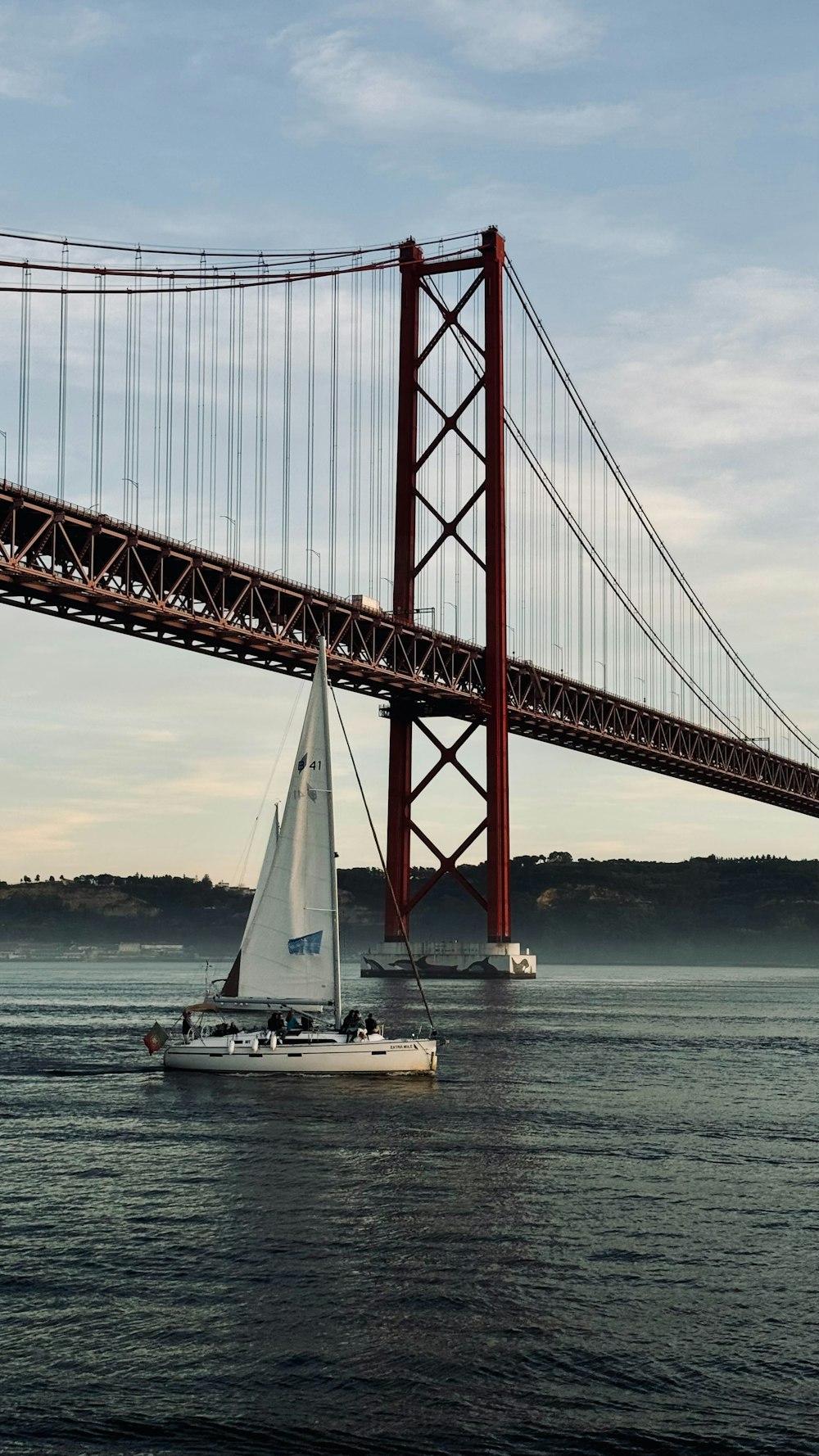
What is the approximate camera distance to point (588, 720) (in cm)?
9719

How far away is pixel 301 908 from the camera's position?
37.8 meters

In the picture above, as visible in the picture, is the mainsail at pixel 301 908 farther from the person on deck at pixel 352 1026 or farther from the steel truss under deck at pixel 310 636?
the steel truss under deck at pixel 310 636

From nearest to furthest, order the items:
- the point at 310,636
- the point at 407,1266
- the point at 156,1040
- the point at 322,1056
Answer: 1. the point at 407,1266
2. the point at 322,1056
3. the point at 156,1040
4. the point at 310,636

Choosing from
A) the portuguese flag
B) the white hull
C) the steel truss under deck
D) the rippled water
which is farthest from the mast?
the steel truss under deck

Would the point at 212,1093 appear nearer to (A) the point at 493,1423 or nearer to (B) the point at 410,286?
(A) the point at 493,1423

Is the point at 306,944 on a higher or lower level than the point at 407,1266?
higher

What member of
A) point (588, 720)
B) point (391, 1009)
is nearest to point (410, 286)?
point (588, 720)

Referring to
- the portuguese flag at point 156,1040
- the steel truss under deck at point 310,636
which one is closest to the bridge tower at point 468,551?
the steel truss under deck at point 310,636

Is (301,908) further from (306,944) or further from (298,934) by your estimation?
(306,944)

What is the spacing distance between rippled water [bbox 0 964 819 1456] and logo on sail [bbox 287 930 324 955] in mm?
3045

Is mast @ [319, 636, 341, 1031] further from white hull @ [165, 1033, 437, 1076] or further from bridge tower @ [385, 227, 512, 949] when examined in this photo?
bridge tower @ [385, 227, 512, 949]

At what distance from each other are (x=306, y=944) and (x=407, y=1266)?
793 inches

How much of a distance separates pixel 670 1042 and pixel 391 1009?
1187cm

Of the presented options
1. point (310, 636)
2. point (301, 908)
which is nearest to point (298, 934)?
point (301, 908)
